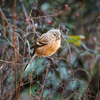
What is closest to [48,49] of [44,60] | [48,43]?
[48,43]

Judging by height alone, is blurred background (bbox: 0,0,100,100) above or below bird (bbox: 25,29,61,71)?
below

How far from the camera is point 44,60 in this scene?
364 cm

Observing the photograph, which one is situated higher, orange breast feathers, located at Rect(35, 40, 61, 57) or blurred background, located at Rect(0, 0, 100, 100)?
orange breast feathers, located at Rect(35, 40, 61, 57)

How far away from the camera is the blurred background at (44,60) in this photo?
3162 millimetres

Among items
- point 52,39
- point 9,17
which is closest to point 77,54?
point 9,17

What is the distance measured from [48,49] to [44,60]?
1.49ft

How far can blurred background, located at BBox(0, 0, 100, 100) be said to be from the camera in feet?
10.4

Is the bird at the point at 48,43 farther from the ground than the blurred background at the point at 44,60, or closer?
farther from the ground

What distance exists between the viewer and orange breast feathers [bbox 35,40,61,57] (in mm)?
3170

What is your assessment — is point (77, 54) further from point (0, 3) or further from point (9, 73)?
point (9, 73)

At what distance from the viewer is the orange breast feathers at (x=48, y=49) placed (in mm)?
3170

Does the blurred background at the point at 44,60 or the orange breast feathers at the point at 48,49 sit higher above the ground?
the orange breast feathers at the point at 48,49

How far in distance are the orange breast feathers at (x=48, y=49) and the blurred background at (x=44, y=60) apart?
77 millimetres

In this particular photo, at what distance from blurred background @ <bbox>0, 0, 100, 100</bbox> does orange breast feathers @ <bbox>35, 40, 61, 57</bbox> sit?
→ 0.08 meters
